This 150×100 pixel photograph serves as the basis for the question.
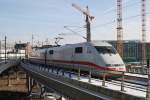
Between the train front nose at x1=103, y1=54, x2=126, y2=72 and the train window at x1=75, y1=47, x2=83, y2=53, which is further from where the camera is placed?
the train window at x1=75, y1=47, x2=83, y2=53

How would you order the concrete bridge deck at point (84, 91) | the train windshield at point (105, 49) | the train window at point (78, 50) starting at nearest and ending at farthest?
the concrete bridge deck at point (84, 91)
the train windshield at point (105, 49)
the train window at point (78, 50)

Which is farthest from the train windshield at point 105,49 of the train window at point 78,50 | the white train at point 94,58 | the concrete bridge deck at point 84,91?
the concrete bridge deck at point 84,91

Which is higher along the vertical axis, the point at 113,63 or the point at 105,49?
the point at 105,49

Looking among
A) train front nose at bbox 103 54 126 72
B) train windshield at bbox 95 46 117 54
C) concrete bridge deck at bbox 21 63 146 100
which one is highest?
train windshield at bbox 95 46 117 54

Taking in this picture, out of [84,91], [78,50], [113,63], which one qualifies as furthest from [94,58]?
[84,91]

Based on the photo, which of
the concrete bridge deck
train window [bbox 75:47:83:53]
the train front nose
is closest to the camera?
the concrete bridge deck

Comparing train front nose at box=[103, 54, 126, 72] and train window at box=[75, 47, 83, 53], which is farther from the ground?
train window at box=[75, 47, 83, 53]

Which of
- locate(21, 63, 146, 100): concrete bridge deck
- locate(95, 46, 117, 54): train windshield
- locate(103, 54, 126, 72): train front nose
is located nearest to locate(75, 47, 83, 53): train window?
locate(21, 63, 146, 100): concrete bridge deck

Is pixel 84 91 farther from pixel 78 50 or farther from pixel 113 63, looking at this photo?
pixel 78 50

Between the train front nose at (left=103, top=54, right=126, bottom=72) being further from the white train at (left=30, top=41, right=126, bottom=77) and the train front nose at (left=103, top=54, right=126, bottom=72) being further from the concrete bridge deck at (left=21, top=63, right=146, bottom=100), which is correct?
the concrete bridge deck at (left=21, top=63, right=146, bottom=100)

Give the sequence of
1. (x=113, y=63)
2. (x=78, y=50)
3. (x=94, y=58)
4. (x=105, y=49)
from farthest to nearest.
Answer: (x=78, y=50), (x=105, y=49), (x=94, y=58), (x=113, y=63)

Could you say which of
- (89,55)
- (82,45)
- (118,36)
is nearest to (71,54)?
(82,45)

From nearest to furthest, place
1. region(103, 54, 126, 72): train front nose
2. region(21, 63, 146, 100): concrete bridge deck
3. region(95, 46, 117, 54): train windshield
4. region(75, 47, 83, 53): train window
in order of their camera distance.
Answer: region(21, 63, 146, 100): concrete bridge deck → region(103, 54, 126, 72): train front nose → region(95, 46, 117, 54): train windshield → region(75, 47, 83, 53): train window

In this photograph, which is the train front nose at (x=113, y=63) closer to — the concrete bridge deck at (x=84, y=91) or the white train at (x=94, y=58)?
the white train at (x=94, y=58)
